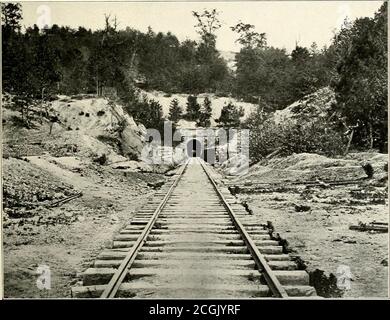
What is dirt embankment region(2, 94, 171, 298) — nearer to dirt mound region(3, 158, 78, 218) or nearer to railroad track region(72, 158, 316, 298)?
dirt mound region(3, 158, 78, 218)

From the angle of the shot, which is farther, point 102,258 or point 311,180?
point 311,180

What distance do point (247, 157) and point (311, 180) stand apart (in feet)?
10.4

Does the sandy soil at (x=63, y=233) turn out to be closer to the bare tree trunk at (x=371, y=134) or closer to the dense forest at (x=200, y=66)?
the dense forest at (x=200, y=66)

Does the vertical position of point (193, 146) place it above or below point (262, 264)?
above

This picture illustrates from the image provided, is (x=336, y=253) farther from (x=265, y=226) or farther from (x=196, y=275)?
(x=196, y=275)

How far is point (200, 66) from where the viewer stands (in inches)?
528

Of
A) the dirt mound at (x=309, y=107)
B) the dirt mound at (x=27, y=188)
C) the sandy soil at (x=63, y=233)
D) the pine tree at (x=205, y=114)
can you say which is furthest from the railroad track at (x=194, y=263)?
the dirt mound at (x=309, y=107)

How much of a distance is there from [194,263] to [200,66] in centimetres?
960

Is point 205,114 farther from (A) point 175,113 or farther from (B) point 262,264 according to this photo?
(B) point 262,264

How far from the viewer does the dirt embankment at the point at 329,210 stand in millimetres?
4961

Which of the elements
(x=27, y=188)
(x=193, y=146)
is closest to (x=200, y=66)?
(x=193, y=146)

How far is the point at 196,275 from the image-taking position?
4582mm

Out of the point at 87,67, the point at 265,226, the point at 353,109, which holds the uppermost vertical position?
the point at 87,67
